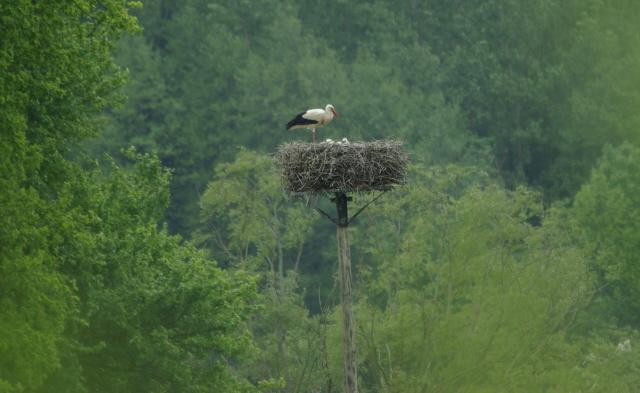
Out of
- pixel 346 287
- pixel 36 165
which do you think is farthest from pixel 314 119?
pixel 36 165

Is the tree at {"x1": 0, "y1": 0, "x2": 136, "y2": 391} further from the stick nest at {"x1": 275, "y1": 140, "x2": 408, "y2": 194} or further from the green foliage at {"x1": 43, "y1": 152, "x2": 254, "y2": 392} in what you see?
the stick nest at {"x1": 275, "y1": 140, "x2": 408, "y2": 194}

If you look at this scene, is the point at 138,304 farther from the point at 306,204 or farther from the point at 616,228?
the point at 616,228

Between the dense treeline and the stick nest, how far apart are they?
3.11m

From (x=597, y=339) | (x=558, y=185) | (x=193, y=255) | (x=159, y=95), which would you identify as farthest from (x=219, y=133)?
(x=193, y=255)

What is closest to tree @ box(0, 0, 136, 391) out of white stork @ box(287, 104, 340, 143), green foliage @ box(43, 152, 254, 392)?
green foliage @ box(43, 152, 254, 392)

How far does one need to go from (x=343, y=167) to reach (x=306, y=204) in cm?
90

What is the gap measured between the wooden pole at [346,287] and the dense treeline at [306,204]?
5.23ft

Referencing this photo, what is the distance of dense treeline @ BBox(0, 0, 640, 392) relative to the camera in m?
25.0

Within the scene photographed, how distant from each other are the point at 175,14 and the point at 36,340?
50.6m

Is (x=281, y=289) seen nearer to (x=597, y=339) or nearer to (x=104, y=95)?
(x=597, y=339)

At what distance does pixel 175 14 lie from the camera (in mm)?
72625

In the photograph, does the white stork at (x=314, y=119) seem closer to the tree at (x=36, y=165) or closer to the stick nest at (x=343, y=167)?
the stick nest at (x=343, y=167)

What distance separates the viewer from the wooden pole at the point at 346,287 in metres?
24.0

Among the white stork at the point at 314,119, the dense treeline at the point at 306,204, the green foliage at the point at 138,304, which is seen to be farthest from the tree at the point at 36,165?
the white stork at the point at 314,119
